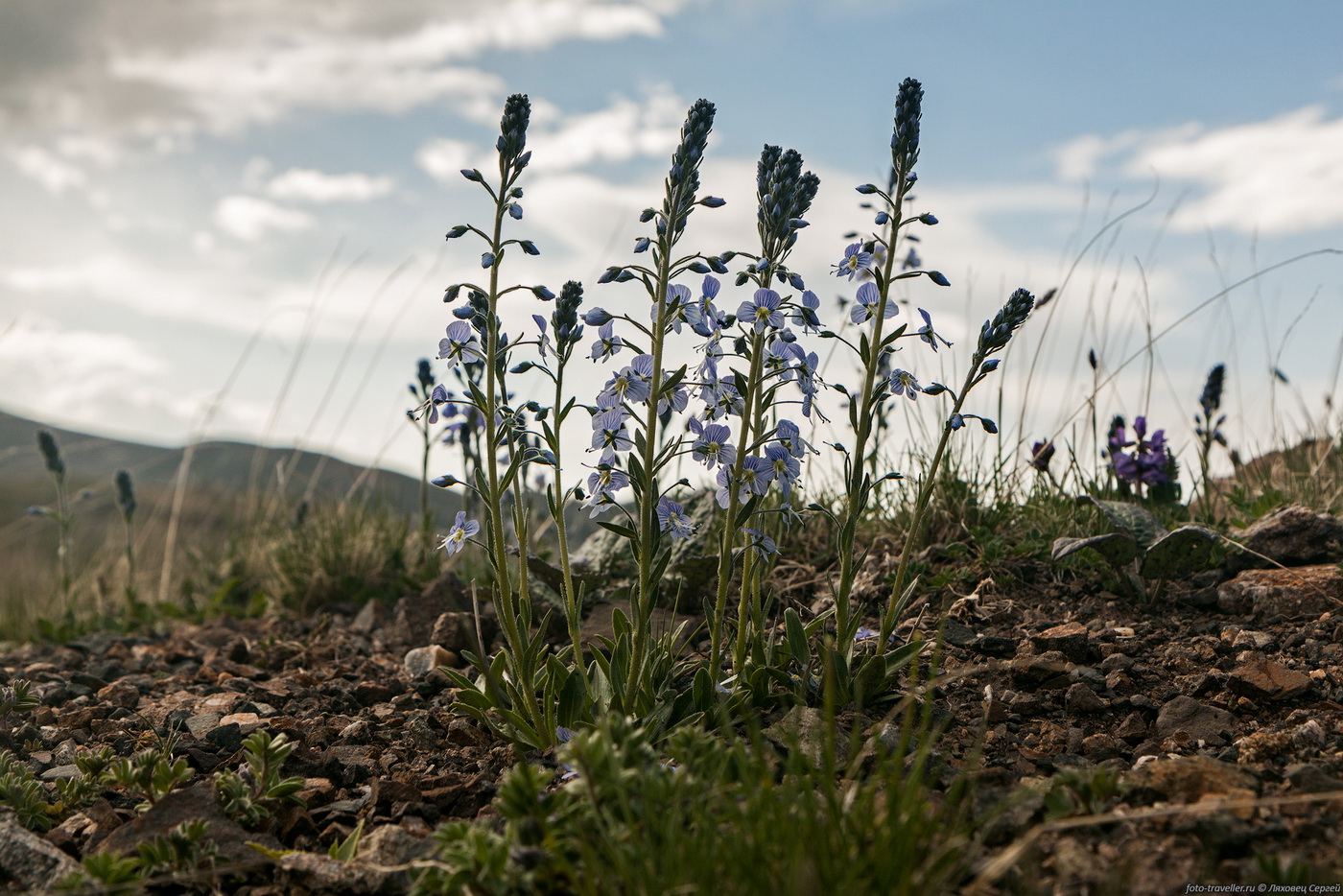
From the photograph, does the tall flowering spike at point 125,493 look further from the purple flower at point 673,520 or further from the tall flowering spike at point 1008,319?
the tall flowering spike at point 1008,319

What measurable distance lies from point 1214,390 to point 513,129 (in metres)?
5.61

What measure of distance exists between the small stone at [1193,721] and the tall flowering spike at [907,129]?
7.01ft

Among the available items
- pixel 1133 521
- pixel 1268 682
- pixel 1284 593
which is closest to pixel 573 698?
pixel 1268 682

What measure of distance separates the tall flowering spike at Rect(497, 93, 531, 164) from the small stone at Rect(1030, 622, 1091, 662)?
115 inches

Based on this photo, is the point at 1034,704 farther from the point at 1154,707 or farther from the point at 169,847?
the point at 169,847

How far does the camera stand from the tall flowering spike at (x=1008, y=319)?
3260 mm

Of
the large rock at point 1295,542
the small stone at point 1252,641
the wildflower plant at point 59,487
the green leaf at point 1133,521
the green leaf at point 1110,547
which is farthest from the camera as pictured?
the wildflower plant at point 59,487

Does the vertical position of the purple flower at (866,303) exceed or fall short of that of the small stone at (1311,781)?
it exceeds it

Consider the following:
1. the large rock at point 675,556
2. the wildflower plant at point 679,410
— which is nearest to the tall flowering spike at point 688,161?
the wildflower plant at point 679,410

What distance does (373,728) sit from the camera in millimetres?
4023

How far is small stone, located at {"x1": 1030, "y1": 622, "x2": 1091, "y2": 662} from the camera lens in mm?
4066

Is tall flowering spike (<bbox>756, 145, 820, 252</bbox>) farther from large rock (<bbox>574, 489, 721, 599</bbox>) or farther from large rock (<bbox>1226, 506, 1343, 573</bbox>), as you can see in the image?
large rock (<bbox>1226, 506, 1343, 573</bbox>)

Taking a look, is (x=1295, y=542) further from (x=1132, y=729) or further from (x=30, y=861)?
(x=30, y=861)

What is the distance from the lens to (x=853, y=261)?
3.63 m
